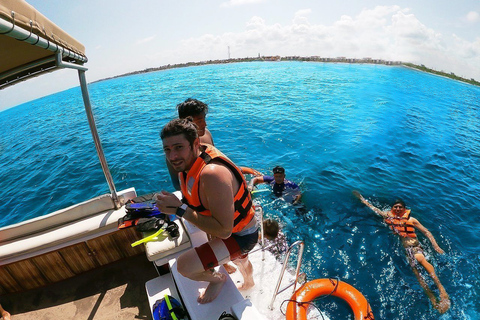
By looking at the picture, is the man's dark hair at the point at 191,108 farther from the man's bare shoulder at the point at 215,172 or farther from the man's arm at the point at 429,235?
the man's arm at the point at 429,235

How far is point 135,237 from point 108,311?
1058 mm

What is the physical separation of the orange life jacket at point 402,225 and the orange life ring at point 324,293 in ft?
9.65

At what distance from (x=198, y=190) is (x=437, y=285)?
17.4ft

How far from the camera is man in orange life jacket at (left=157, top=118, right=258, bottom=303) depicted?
1.77 m

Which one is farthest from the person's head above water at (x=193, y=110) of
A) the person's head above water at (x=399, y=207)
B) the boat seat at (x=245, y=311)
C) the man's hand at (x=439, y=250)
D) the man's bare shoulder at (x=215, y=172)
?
the man's hand at (x=439, y=250)

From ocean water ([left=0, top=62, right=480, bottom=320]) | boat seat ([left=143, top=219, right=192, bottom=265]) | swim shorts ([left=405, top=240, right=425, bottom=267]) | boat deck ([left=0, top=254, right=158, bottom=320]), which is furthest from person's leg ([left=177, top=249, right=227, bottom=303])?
swim shorts ([left=405, top=240, right=425, bottom=267])

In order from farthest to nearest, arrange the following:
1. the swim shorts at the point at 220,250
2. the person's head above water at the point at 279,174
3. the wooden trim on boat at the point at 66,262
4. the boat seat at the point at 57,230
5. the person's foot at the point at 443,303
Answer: the person's head above water at the point at 279,174, the person's foot at the point at 443,303, the wooden trim on boat at the point at 66,262, the boat seat at the point at 57,230, the swim shorts at the point at 220,250

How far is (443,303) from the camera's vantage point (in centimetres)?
410

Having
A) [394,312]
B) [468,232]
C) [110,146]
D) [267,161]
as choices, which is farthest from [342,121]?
[110,146]

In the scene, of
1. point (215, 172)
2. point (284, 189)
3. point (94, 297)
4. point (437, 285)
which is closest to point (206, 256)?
point (215, 172)

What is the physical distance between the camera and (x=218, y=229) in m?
1.82

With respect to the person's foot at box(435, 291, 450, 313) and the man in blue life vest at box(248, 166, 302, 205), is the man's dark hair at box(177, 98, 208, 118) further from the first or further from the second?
the person's foot at box(435, 291, 450, 313)

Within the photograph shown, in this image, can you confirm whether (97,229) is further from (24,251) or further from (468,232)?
(468,232)

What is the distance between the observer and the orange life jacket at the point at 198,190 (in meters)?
1.94
